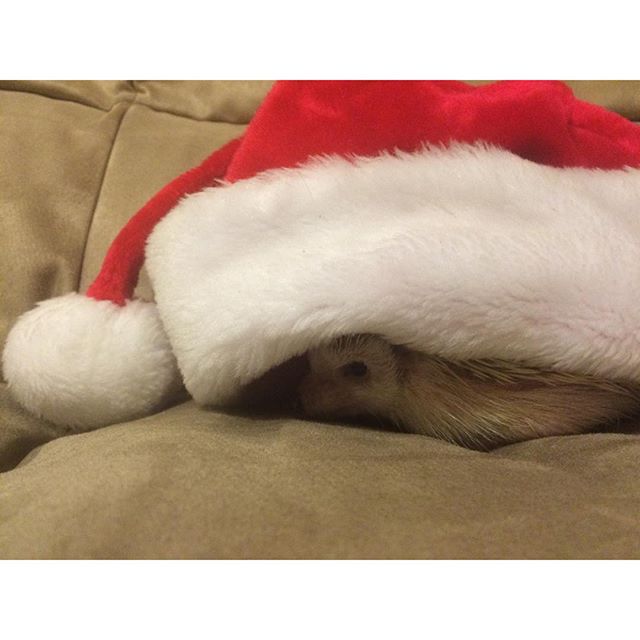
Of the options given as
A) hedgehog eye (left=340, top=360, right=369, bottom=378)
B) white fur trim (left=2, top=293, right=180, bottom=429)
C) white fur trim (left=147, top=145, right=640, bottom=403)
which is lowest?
white fur trim (left=2, top=293, right=180, bottom=429)

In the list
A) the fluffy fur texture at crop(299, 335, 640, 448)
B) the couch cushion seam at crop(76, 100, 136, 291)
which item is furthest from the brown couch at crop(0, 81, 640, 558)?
the couch cushion seam at crop(76, 100, 136, 291)

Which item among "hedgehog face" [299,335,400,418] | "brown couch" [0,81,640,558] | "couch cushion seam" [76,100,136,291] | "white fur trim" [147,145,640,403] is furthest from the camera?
"couch cushion seam" [76,100,136,291]

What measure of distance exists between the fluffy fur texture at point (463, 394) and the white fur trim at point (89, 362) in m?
0.18

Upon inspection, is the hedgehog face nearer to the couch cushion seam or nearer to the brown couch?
the brown couch

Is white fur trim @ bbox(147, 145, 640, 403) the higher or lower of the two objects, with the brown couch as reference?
higher

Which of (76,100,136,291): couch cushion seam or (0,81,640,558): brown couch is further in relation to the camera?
(76,100,136,291): couch cushion seam

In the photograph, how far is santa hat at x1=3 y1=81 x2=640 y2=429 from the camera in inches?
20.1

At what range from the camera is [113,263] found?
714 millimetres

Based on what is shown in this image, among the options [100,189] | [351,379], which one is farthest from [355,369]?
[100,189]

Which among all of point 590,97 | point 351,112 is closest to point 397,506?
point 351,112

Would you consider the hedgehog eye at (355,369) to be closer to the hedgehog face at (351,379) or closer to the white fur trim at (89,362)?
the hedgehog face at (351,379)

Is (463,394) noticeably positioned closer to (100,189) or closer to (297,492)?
(297,492)

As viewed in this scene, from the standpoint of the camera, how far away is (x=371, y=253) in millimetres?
516
